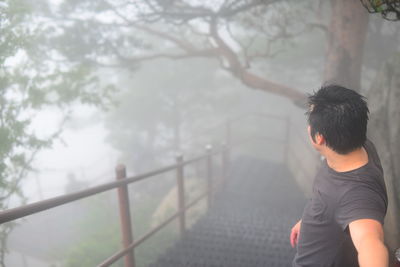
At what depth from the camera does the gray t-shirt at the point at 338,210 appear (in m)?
1.26

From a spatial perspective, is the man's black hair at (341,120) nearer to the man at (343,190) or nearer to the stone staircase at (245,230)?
the man at (343,190)

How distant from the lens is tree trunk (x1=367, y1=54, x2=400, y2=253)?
2664 millimetres

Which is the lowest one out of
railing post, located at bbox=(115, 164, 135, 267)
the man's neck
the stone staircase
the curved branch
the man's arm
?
the stone staircase

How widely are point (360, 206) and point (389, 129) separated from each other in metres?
2.30

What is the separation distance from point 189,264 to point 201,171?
281 inches

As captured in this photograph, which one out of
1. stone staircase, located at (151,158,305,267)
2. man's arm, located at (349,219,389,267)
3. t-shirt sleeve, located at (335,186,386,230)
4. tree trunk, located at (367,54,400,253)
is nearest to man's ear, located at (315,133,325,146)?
t-shirt sleeve, located at (335,186,386,230)

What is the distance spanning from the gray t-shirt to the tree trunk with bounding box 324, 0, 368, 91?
12.2ft

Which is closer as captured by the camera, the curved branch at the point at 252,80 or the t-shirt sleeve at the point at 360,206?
the t-shirt sleeve at the point at 360,206

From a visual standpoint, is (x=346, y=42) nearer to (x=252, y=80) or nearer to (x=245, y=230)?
(x=252, y=80)

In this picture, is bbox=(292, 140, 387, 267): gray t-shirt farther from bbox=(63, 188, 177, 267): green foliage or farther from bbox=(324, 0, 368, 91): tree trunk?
bbox=(324, 0, 368, 91): tree trunk

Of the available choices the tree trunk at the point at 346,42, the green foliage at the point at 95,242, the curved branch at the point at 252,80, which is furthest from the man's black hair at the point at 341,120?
the green foliage at the point at 95,242

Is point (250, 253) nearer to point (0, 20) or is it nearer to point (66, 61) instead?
point (0, 20)

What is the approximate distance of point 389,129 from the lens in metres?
3.10

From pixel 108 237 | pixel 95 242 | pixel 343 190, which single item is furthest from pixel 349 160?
pixel 108 237
